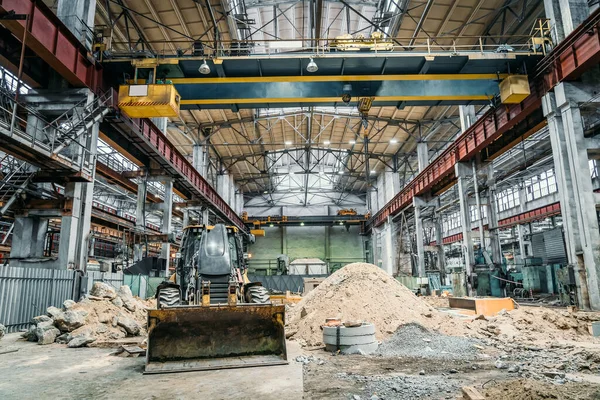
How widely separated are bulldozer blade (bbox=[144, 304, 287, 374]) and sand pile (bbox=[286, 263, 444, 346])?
2296 millimetres

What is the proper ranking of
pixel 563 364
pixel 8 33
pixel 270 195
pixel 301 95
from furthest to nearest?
pixel 270 195 → pixel 301 95 → pixel 8 33 → pixel 563 364

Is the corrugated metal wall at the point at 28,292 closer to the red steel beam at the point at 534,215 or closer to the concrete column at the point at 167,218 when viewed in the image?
the concrete column at the point at 167,218

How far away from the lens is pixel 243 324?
667 cm

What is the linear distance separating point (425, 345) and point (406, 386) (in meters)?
3.18

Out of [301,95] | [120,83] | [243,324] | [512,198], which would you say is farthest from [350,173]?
[243,324]

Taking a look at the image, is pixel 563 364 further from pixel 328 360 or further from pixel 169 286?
pixel 169 286

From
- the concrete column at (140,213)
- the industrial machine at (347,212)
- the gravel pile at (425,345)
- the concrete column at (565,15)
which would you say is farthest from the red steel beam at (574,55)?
the industrial machine at (347,212)

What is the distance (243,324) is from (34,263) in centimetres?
907

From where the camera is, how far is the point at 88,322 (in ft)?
31.7

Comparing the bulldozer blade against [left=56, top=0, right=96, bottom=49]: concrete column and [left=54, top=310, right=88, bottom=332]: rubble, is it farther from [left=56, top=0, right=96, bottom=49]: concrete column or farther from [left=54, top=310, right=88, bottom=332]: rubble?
[left=56, top=0, right=96, bottom=49]: concrete column

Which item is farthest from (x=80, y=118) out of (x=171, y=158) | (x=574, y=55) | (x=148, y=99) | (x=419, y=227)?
(x=419, y=227)

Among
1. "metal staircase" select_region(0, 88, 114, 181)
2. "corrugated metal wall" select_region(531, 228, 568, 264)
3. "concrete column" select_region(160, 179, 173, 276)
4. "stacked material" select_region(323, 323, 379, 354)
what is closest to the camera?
"stacked material" select_region(323, 323, 379, 354)

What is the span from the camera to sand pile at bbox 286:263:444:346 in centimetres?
911

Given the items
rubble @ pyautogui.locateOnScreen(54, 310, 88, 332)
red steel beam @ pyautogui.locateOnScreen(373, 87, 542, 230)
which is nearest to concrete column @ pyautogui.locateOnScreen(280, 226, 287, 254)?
red steel beam @ pyautogui.locateOnScreen(373, 87, 542, 230)
